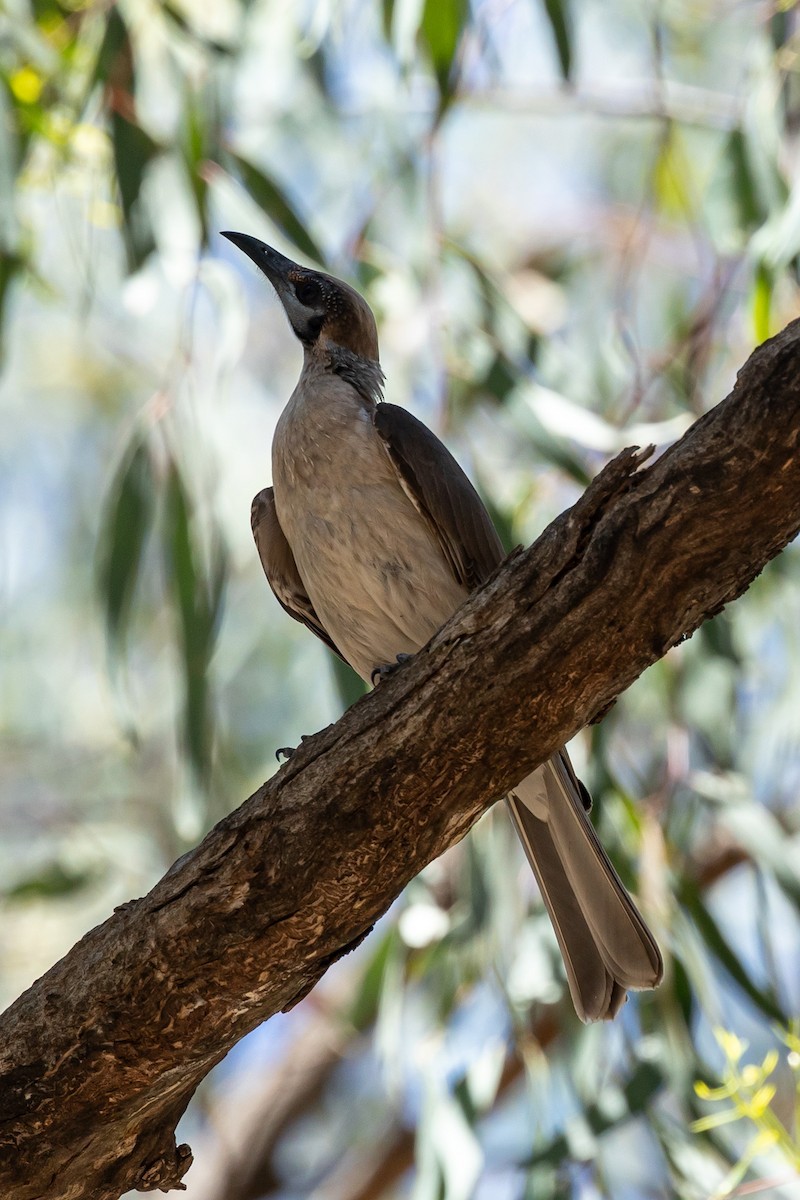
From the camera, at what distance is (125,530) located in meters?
3.81

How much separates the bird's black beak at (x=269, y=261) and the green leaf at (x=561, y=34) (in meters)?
0.92

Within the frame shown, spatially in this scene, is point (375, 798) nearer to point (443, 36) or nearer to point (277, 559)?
point (277, 559)

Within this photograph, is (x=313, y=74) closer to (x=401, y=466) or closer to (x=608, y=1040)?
(x=401, y=466)

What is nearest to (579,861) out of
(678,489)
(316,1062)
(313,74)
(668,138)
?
(678,489)

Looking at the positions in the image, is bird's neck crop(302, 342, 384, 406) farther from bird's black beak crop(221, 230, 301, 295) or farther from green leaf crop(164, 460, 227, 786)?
green leaf crop(164, 460, 227, 786)

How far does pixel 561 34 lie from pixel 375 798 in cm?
221

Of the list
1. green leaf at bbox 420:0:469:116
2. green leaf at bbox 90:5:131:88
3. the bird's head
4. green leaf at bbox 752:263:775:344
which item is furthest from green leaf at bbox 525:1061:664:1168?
green leaf at bbox 90:5:131:88

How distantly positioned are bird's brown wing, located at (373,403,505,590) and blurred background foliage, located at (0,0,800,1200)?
553mm

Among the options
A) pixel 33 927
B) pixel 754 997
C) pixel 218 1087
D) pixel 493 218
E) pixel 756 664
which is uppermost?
pixel 493 218

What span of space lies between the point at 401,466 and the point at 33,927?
357cm

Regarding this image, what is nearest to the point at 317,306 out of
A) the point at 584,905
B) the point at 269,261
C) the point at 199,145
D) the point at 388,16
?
the point at 269,261

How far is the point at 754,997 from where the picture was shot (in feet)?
11.4

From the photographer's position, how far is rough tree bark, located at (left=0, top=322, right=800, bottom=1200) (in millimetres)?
1998

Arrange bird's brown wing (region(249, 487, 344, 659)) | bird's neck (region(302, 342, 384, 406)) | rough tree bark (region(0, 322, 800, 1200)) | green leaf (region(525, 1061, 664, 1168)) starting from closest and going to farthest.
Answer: rough tree bark (region(0, 322, 800, 1200))
green leaf (region(525, 1061, 664, 1168))
bird's brown wing (region(249, 487, 344, 659))
bird's neck (region(302, 342, 384, 406))
